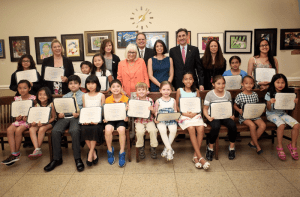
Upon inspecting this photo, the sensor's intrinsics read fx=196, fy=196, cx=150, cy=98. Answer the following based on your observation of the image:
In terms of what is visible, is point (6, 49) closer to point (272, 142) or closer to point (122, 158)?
point (122, 158)

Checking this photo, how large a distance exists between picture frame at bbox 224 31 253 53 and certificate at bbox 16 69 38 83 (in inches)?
174

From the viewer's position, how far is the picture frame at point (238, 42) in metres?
5.07

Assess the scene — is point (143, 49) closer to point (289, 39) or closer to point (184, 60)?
point (184, 60)

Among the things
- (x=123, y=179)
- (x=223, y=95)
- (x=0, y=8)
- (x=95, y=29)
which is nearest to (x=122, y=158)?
(x=123, y=179)

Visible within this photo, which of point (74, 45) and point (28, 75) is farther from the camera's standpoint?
point (74, 45)

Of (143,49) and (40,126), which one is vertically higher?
(143,49)

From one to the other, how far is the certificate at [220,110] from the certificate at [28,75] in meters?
2.98

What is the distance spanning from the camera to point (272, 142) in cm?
343

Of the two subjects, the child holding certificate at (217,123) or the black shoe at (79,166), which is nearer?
the black shoe at (79,166)

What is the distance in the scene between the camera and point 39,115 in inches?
114

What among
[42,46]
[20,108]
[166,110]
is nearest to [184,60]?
[166,110]

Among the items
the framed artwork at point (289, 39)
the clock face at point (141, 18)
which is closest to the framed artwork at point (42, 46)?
the clock face at point (141, 18)

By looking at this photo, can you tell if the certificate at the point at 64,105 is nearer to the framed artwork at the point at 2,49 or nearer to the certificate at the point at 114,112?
the certificate at the point at 114,112

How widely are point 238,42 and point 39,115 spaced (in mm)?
4840
